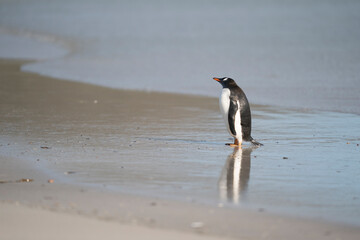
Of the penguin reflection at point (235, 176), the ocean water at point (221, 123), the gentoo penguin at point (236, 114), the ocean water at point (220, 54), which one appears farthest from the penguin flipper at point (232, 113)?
the ocean water at point (220, 54)

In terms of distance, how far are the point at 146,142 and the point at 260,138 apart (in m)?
1.34

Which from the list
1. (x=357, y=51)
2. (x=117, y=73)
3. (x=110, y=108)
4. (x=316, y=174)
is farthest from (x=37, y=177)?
(x=357, y=51)

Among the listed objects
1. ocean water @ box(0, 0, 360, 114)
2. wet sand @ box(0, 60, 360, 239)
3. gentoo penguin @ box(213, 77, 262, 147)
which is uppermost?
ocean water @ box(0, 0, 360, 114)

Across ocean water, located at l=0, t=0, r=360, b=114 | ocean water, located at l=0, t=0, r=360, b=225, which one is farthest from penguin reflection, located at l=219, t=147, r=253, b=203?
ocean water, located at l=0, t=0, r=360, b=114

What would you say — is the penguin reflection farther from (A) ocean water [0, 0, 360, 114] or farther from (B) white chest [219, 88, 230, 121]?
(A) ocean water [0, 0, 360, 114]

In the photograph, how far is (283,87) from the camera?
12.6 m

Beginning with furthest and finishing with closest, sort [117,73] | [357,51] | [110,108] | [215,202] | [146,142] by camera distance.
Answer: [357,51], [117,73], [110,108], [146,142], [215,202]

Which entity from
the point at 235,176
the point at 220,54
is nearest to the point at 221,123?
the point at 235,176

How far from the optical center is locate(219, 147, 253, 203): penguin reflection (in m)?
A: 5.00

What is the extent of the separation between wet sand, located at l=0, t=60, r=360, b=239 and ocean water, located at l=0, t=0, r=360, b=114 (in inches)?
100

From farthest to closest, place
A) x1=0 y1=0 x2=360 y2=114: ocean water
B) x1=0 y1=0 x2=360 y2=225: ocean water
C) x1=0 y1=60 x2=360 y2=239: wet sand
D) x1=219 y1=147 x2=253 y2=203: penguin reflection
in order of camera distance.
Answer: x1=0 y1=0 x2=360 y2=114: ocean water, x1=0 y1=0 x2=360 y2=225: ocean water, x1=219 y1=147 x2=253 y2=203: penguin reflection, x1=0 y1=60 x2=360 y2=239: wet sand

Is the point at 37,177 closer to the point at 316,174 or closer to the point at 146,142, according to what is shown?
the point at 146,142

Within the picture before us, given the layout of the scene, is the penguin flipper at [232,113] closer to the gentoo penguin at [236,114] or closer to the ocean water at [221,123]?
the gentoo penguin at [236,114]

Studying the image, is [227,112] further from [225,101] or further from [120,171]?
[120,171]
